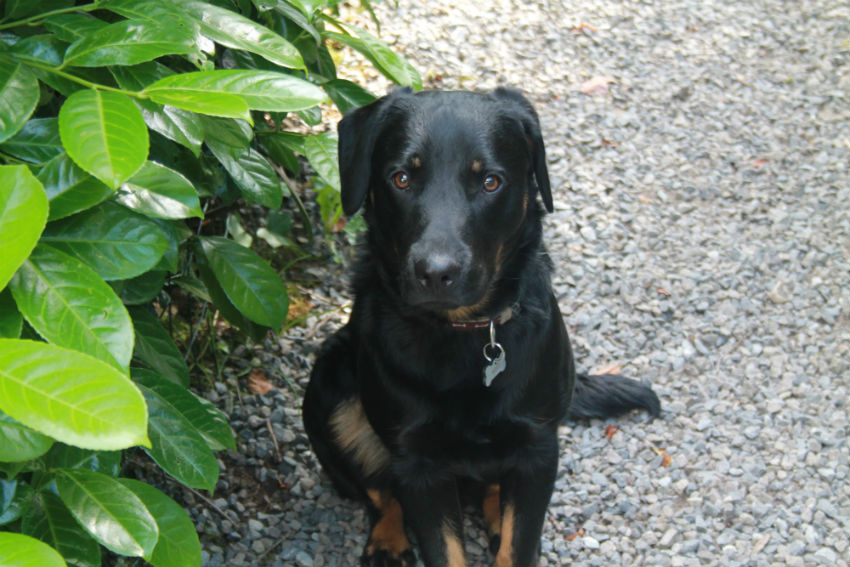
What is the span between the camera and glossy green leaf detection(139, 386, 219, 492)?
7.64ft

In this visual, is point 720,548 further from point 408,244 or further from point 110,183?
point 110,183

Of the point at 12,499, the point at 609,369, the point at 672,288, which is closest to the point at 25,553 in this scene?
the point at 12,499

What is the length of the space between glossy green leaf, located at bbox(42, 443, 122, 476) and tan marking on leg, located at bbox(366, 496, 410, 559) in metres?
1.23

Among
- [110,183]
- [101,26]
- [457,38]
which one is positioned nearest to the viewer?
[110,183]

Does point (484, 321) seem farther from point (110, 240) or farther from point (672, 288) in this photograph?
point (672, 288)

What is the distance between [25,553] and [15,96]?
851mm

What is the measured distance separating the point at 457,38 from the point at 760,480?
334 centimetres

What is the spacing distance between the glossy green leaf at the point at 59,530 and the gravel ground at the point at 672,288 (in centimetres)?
115

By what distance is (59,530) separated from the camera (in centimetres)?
211

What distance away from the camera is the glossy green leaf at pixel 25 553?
148cm

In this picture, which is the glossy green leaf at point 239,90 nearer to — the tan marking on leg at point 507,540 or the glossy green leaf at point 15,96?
the glossy green leaf at point 15,96

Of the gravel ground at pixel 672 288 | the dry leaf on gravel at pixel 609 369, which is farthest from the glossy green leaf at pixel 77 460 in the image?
the dry leaf on gravel at pixel 609 369

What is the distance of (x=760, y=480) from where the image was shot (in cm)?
351

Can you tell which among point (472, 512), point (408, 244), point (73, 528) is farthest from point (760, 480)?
point (73, 528)
